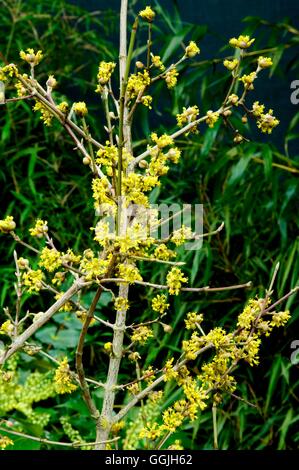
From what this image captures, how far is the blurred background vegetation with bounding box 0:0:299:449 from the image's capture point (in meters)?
1.87

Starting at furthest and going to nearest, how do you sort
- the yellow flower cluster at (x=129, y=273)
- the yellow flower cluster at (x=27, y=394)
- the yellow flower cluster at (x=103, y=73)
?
the yellow flower cluster at (x=27, y=394), the yellow flower cluster at (x=103, y=73), the yellow flower cluster at (x=129, y=273)

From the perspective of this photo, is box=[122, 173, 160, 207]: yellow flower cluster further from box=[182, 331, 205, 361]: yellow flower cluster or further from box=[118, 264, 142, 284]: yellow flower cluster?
box=[182, 331, 205, 361]: yellow flower cluster

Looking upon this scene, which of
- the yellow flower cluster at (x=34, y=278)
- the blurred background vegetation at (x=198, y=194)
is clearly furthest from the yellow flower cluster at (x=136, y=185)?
the blurred background vegetation at (x=198, y=194)

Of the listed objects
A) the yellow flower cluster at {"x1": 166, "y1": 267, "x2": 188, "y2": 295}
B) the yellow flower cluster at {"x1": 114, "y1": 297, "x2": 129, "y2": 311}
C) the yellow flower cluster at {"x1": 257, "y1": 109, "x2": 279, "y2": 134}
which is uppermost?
the yellow flower cluster at {"x1": 257, "y1": 109, "x2": 279, "y2": 134}

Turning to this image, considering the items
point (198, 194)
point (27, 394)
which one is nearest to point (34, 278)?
point (27, 394)

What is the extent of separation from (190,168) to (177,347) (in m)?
0.53

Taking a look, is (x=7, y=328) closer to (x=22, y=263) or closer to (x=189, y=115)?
(x=22, y=263)

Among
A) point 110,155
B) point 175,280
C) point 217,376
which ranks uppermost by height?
point 110,155

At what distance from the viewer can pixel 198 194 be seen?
2094 mm

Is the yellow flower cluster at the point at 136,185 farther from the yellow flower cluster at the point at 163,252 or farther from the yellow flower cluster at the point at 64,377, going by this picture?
the yellow flower cluster at the point at 64,377

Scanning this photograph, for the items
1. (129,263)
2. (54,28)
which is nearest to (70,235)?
(54,28)

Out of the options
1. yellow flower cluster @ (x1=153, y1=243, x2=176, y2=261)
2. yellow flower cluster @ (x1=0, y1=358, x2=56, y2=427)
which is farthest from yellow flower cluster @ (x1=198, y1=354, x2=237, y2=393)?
yellow flower cluster @ (x1=0, y1=358, x2=56, y2=427)

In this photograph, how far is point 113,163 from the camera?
0.72 meters

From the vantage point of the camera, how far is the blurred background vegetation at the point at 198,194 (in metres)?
1.87
